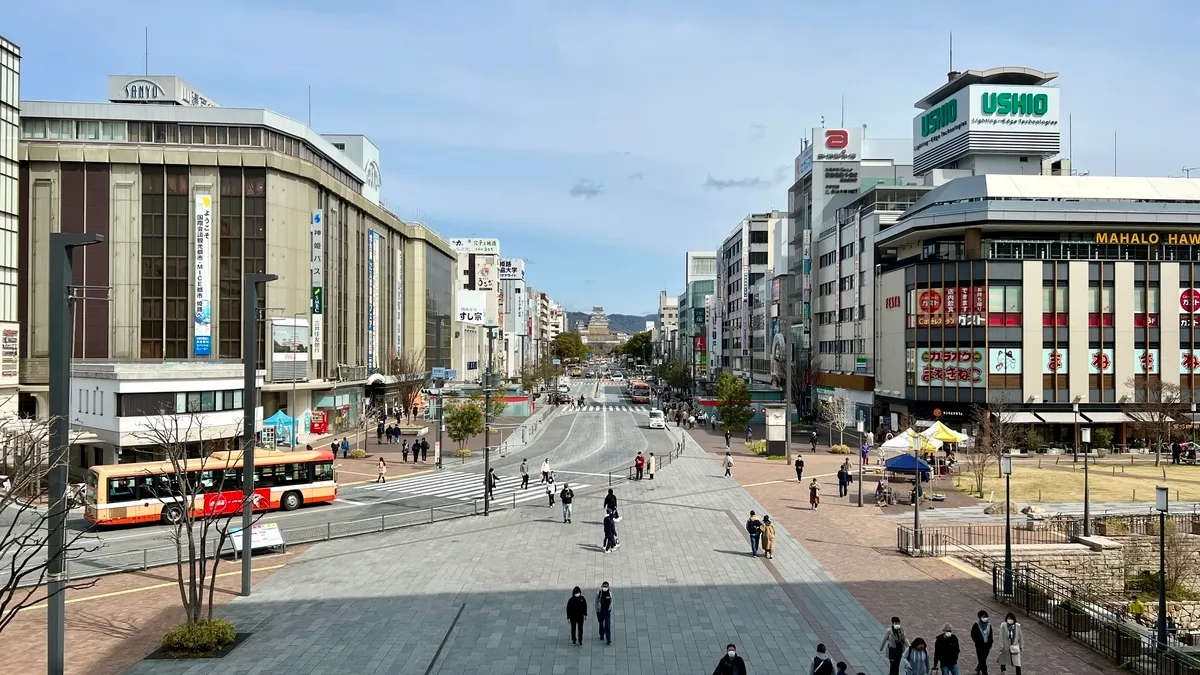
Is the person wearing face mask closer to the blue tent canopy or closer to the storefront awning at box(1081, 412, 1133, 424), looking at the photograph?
the blue tent canopy

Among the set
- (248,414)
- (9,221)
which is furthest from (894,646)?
(9,221)

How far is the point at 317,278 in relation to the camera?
60438mm

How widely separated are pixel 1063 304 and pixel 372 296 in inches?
2223

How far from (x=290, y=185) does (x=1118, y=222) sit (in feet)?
192

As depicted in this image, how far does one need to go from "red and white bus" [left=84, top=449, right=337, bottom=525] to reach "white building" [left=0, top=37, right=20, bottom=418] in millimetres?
24747

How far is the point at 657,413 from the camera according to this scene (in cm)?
7344

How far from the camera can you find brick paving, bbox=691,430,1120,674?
57.5 ft

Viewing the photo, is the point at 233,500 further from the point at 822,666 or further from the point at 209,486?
the point at 822,666

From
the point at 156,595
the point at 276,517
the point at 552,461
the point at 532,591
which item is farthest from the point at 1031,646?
the point at 552,461

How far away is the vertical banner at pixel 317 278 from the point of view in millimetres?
60312

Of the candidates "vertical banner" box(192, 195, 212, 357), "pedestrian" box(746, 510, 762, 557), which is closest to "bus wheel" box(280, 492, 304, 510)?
"pedestrian" box(746, 510, 762, 557)

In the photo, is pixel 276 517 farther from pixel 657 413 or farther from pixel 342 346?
pixel 657 413

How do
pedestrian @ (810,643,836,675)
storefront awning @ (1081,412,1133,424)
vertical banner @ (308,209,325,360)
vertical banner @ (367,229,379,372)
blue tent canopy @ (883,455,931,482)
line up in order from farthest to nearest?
vertical banner @ (367,229,379,372)
vertical banner @ (308,209,325,360)
storefront awning @ (1081,412,1133,424)
blue tent canopy @ (883,455,931,482)
pedestrian @ (810,643,836,675)

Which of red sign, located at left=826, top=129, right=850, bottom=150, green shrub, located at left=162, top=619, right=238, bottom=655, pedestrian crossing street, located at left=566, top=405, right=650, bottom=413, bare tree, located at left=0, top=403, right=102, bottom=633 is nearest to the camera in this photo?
bare tree, located at left=0, top=403, right=102, bottom=633
